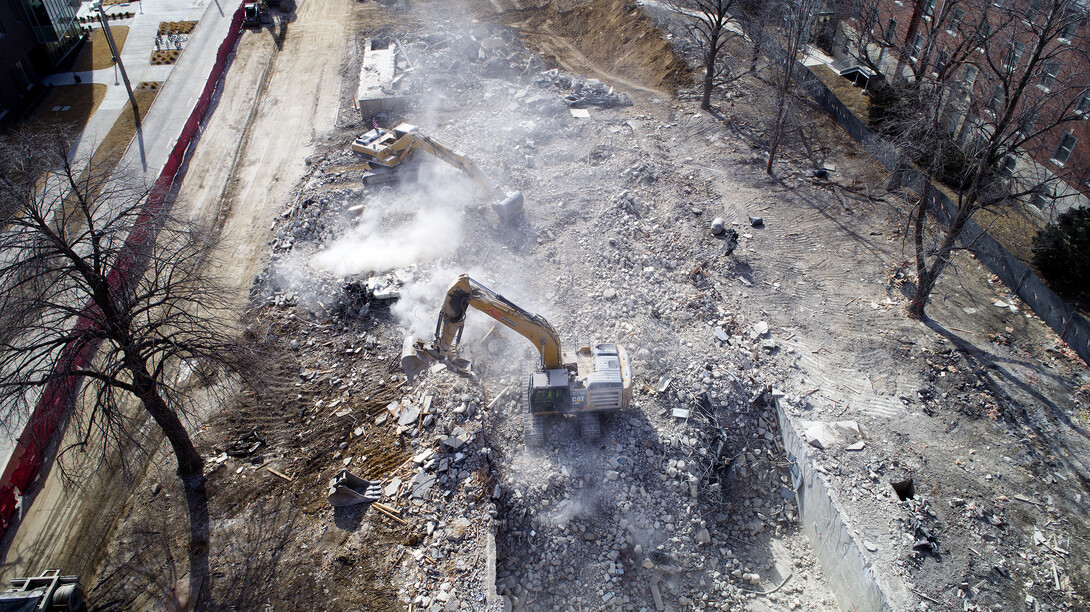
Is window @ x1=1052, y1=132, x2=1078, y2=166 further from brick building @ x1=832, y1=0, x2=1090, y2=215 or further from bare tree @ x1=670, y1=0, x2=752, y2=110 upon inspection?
bare tree @ x1=670, y1=0, x2=752, y2=110

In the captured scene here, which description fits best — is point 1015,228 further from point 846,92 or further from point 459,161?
point 459,161

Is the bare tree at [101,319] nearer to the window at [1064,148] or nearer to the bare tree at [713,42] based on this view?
the bare tree at [713,42]

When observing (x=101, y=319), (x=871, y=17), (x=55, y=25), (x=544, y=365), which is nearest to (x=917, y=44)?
(x=871, y=17)

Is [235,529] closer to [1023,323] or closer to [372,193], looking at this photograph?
[372,193]

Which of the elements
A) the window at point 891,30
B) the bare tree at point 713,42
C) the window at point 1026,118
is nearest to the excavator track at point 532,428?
the window at point 1026,118

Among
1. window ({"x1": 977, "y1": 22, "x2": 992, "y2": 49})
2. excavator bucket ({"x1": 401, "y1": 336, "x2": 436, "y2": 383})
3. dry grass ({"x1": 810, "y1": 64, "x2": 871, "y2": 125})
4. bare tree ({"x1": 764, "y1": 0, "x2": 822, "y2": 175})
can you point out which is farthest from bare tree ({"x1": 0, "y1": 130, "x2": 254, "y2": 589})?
dry grass ({"x1": 810, "y1": 64, "x2": 871, "y2": 125})
